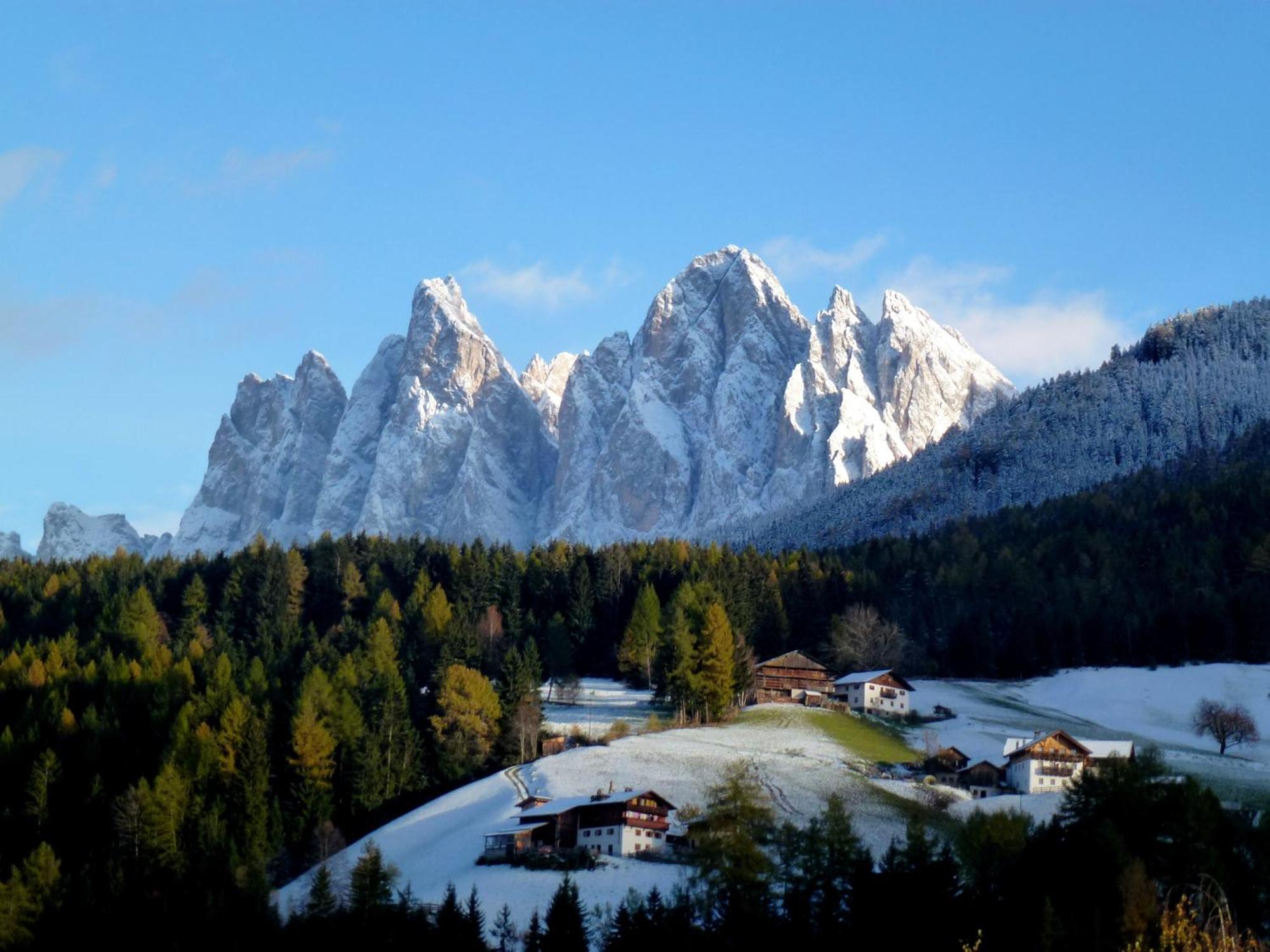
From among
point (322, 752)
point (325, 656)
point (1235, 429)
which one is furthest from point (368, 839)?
point (1235, 429)

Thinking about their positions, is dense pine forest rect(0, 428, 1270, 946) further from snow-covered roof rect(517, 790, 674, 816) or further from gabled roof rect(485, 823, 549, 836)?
snow-covered roof rect(517, 790, 674, 816)

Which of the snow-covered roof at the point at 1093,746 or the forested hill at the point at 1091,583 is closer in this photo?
the snow-covered roof at the point at 1093,746

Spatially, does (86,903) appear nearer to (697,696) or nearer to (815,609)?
(697,696)

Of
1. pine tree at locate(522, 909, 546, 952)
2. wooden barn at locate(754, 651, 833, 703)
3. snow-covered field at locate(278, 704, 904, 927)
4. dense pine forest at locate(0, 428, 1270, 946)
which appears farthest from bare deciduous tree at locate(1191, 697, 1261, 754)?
pine tree at locate(522, 909, 546, 952)

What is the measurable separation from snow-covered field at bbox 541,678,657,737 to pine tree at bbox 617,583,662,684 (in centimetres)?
124

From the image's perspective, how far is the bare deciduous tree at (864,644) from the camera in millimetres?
112875

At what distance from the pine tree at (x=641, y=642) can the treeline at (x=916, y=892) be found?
154 feet

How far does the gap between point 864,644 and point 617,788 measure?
41965 mm

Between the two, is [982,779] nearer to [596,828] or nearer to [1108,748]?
[1108,748]

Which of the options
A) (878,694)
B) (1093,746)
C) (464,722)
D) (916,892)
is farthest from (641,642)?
(916,892)

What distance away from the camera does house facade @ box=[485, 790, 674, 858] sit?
67812 mm

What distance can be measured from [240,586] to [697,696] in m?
42.5

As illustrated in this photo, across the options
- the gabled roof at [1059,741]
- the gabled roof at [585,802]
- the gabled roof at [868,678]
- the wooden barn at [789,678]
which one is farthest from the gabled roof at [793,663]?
the gabled roof at [585,802]

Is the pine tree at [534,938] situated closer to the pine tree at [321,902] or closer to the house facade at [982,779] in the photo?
the pine tree at [321,902]
